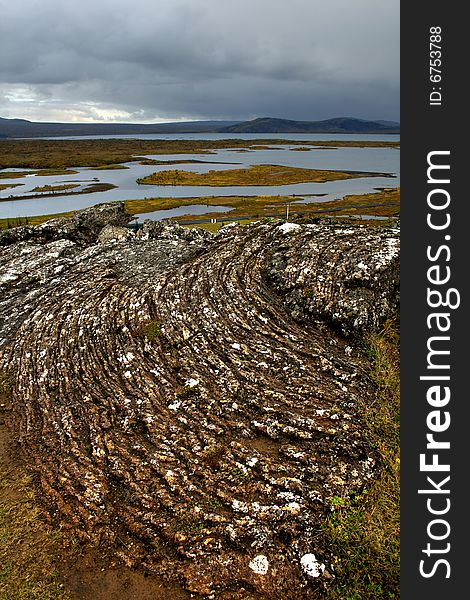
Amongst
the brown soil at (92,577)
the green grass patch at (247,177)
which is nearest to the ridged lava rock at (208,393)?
the brown soil at (92,577)

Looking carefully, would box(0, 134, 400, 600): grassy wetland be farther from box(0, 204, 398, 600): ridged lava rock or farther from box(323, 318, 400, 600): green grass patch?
box(0, 204, 398, 600): ridged lava rock

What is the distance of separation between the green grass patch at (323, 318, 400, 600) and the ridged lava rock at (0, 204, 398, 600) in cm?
30

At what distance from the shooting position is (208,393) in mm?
13125

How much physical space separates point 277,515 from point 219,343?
22.2ft

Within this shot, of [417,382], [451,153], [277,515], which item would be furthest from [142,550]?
[451,153]

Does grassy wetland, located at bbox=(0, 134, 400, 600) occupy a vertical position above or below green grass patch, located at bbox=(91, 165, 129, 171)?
below

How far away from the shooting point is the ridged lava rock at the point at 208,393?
9211 mm

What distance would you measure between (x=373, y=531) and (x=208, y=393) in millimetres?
6074

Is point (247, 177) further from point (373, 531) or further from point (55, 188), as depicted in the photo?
point (373, 531)

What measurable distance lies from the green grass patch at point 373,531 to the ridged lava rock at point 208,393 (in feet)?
1.00

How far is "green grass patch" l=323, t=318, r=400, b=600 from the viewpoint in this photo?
26.0 feet

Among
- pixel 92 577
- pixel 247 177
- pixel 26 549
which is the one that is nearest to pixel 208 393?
pixel 92 577

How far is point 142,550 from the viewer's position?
9.19m

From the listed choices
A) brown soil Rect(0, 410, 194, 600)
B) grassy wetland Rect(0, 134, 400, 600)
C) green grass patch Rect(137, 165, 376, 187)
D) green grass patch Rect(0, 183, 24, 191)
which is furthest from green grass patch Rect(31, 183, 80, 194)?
brown soil Rect(0, 410, 194, 600)
